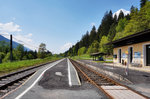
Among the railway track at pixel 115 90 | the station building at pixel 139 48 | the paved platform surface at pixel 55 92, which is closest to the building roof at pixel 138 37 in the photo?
the station building at pixel 139 48

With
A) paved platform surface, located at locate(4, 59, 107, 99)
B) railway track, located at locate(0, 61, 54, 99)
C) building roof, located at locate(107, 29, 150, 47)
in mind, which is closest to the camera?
paved platform surface, located at locate(4, 59, 107, 99)

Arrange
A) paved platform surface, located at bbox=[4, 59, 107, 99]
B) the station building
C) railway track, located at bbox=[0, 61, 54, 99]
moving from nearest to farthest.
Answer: paved platform surface, located at bbox=[4, 59, 107, 99], railway track, located at bbox=[0, 61, 54, 99], the station building

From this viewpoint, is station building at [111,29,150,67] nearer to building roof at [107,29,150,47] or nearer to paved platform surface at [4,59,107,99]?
building roof at [107,29,150,47]

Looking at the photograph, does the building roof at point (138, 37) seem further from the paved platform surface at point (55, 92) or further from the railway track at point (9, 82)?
the railway track at point (9, 82)

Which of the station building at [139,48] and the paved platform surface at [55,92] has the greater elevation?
the station building at [139,48]

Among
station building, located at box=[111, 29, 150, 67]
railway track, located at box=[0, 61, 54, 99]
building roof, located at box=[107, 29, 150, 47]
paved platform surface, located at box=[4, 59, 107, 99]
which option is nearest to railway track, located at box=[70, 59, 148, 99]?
paved platform surface, located at box=[4, 59, 107, 99]

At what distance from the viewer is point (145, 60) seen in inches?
587

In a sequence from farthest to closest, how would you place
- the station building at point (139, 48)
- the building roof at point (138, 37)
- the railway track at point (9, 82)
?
1. the station building at point (139, 48)
2. the building roof at point (138, 37)
3. the railway track at point (9, 82)

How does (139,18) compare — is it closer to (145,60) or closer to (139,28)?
(139,28)

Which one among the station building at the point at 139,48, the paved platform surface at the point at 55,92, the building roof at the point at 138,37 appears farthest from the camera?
the station building at the point at 139,48

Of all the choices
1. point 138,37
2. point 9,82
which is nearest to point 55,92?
point 9,82

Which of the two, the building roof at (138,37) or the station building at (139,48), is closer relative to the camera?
the building roof at (138,37)

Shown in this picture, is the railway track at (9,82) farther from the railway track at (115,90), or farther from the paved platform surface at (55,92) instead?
the railway track at (115,90)

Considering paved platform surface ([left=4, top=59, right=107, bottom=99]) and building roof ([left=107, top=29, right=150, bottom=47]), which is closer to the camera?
paved platform surface ([left=4, top=59, right=107, bottom=99])
